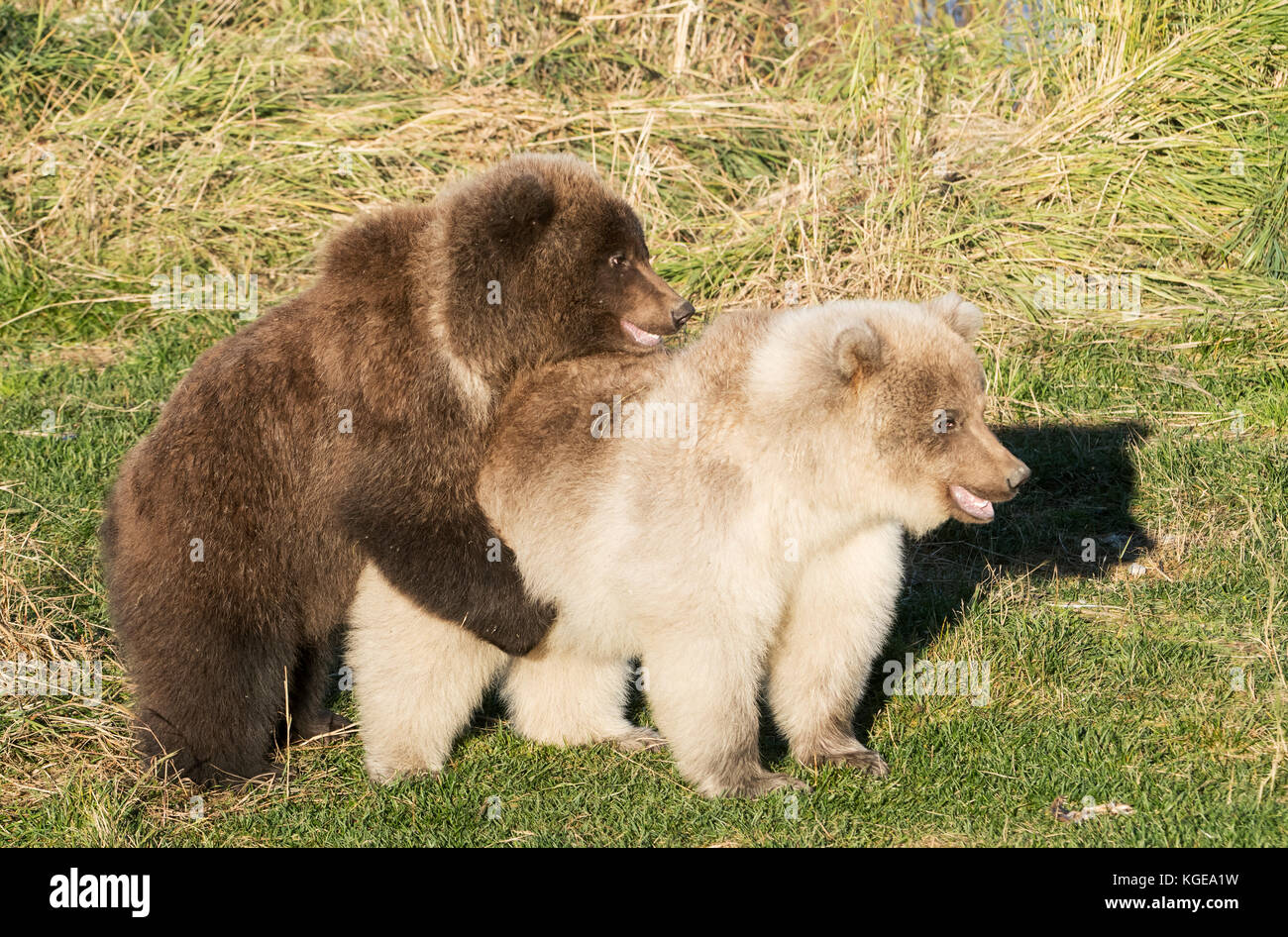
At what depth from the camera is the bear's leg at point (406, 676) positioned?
579 centimetres

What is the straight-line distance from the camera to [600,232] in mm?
5941

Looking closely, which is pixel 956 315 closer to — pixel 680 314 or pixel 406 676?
pixel 680 314

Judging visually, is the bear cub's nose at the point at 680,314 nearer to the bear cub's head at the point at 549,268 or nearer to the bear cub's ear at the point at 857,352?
the bear cub's head at the point at 549,268

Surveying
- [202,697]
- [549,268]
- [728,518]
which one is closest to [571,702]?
[728,518]

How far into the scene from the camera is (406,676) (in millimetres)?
5828

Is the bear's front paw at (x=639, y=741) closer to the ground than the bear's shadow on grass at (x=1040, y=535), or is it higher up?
closer to the ground

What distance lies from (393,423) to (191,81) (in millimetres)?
7667

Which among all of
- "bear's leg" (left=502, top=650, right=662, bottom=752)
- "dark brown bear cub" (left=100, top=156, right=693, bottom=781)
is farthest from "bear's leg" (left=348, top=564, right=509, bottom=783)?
"bear's leg" (left=502, top=650, right=662, bottom=752)

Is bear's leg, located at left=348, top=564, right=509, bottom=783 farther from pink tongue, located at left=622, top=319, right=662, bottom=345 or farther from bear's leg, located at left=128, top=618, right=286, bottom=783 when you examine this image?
pink tongue, located at left=622, top=319, right=662, bottom=345

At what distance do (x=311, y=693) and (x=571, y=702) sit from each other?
1.25 metres

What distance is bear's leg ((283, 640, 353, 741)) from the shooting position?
6.36m

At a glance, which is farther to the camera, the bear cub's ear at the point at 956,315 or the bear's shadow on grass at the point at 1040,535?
the bear's shadow on grass at the point at 1040,535

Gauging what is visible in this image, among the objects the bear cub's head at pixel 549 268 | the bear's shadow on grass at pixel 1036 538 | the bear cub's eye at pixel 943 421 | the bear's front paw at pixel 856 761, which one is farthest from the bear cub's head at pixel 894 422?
the bear's shadow on grass at pixel 1036 538

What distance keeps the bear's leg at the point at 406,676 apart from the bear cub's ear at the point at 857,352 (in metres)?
1.97
